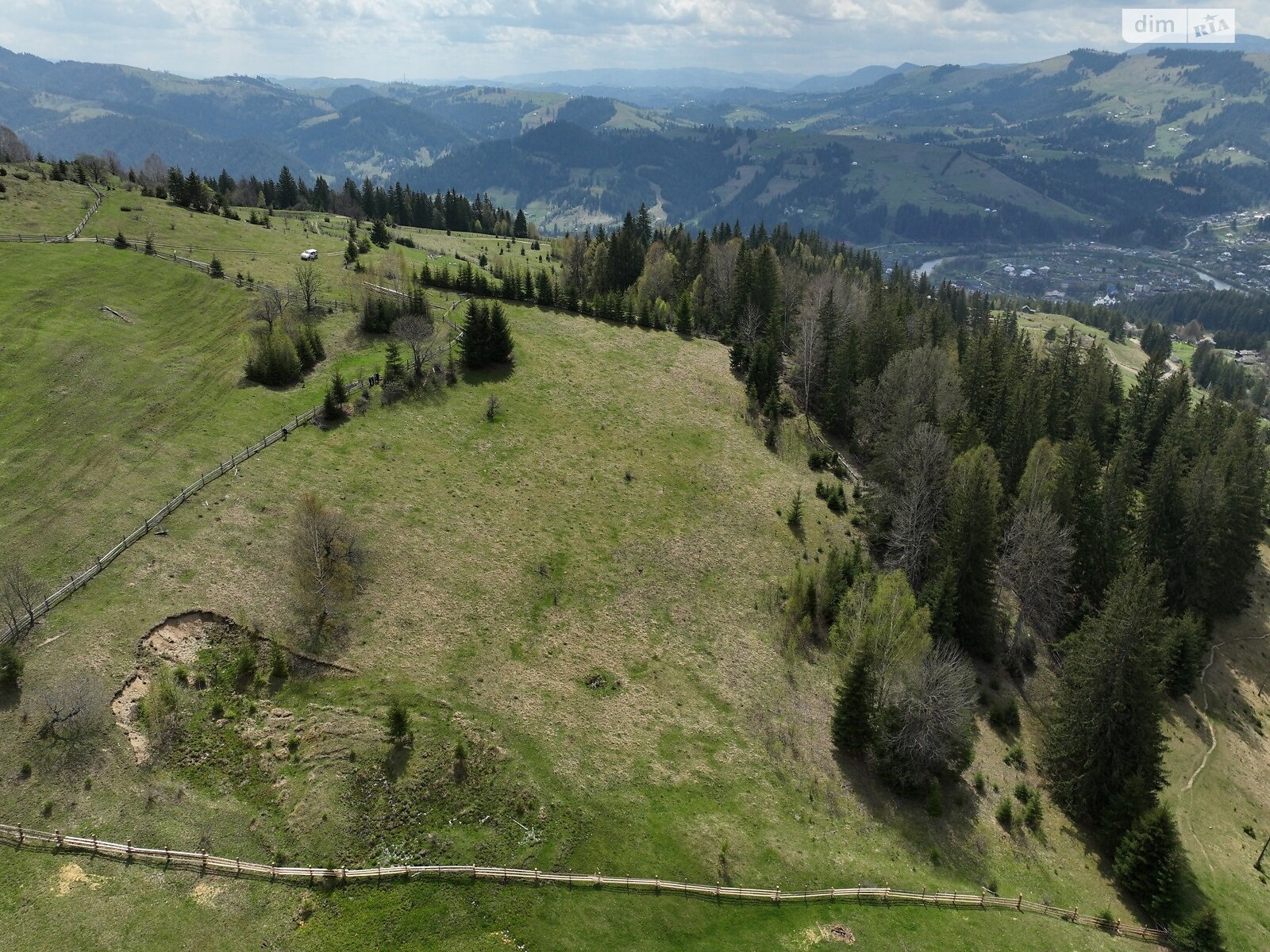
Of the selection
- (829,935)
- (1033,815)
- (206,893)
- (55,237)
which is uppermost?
(55,237)

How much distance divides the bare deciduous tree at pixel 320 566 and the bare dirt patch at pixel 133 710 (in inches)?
376

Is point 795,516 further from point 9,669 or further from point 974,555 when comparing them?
point 9,669

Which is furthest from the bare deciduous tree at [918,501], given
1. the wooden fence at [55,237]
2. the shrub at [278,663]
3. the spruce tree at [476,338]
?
the wooden fence at [55,237]

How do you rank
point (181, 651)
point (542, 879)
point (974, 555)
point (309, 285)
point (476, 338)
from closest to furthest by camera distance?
point (542, 879) < point (181, 651) < point (974, 555) < point (476, 338) < point (309, 285)

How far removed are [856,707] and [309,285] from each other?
78469 millimetres

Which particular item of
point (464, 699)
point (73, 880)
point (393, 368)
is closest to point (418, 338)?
point (393, 368)

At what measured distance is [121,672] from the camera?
3962 cm

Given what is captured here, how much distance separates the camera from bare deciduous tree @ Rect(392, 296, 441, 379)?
77875mm

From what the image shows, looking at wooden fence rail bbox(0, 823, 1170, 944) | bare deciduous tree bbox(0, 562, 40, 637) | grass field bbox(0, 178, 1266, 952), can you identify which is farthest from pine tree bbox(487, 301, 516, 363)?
wooden fence rail bbox(0, 823, 1170, 944)

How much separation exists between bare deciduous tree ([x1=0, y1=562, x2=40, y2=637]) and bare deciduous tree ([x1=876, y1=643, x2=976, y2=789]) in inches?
2113

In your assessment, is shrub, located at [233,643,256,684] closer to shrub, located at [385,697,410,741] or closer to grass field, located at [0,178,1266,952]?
grass field, located at [0,178,1266,952]

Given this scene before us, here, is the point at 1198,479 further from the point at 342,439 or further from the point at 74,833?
the point at 74,833

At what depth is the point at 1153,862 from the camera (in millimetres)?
43344

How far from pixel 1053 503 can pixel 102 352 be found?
315ft
